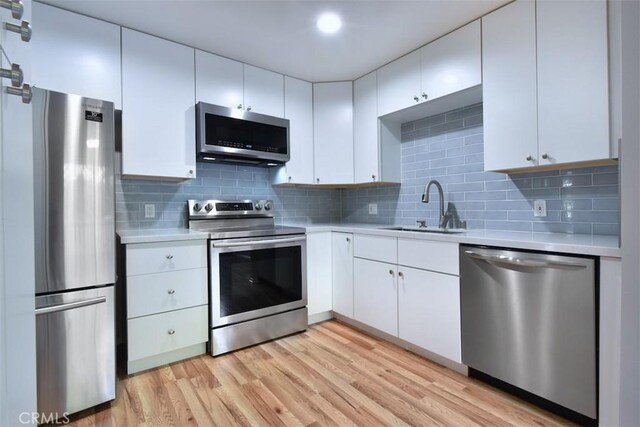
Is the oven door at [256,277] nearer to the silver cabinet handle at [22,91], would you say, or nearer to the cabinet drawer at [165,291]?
the cabinet drawer at [165,291]

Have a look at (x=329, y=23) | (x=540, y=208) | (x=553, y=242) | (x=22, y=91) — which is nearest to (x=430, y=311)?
(x=553, y=242)

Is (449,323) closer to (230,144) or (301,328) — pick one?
(301,328)

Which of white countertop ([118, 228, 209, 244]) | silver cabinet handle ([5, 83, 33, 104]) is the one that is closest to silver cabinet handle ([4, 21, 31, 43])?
silver cabinet handle ([5, 83, 33, 104])

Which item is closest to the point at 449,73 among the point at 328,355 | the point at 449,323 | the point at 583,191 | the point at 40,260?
the point at 583,191

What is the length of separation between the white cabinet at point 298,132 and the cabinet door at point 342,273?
0.69 meters

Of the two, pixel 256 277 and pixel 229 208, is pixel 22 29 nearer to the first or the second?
pixel 256 277

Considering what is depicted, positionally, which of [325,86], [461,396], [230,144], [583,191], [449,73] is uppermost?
[325,86]

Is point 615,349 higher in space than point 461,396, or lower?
higher

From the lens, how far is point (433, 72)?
90.7 inches

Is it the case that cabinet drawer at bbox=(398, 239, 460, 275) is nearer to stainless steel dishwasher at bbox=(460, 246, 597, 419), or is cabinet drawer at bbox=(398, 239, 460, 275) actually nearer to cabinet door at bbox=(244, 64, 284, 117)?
stainless steel dishwasher at bbox=(460, 246, 597, 419)

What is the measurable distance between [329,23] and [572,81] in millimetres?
1461

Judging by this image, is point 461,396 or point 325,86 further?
point 325,86

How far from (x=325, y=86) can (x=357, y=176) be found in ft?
3.12

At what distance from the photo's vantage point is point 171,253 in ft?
6.75
